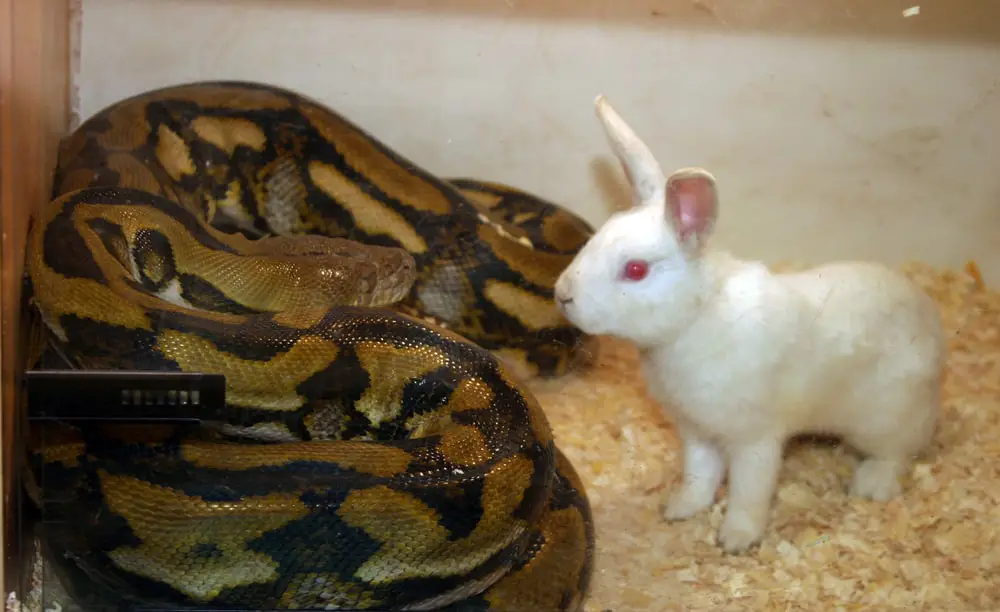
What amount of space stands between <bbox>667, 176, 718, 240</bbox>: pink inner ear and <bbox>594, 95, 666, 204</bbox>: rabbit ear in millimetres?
156

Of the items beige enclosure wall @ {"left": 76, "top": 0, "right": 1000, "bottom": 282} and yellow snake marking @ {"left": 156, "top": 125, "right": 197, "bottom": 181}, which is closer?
beige enclosure wall @ {"left": 76, "top": 0, "right": 1000, "bottom": 282}

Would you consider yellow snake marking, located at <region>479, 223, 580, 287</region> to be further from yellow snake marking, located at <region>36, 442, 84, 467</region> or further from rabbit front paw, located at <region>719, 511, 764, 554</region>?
yellow snake marking, located at <region>36, 442, 84, 467</region>

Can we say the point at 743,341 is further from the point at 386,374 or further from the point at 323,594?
the point at 323,594

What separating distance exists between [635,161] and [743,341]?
18.3 inches

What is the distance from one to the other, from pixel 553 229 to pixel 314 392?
44.3 inches

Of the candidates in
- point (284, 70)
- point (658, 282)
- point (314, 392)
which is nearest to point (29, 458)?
point (314, 392)

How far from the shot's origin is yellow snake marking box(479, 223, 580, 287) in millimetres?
2541

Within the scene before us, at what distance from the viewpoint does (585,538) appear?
196 centimetres

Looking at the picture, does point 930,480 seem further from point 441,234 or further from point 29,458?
point 29,458

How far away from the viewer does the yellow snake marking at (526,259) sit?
254 cm

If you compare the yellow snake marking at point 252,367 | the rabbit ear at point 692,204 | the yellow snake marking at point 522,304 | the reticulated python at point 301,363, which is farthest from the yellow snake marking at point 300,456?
the yellow snake marking at point 522,304

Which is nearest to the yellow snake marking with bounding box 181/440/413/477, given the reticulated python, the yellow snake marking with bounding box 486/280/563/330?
the reticulated python

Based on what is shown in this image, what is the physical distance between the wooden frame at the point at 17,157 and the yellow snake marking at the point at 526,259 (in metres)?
1.19

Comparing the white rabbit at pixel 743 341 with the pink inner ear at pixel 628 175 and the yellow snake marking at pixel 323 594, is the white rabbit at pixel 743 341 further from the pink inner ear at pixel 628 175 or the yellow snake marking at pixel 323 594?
the yellow snake marking at pixel 323 594
